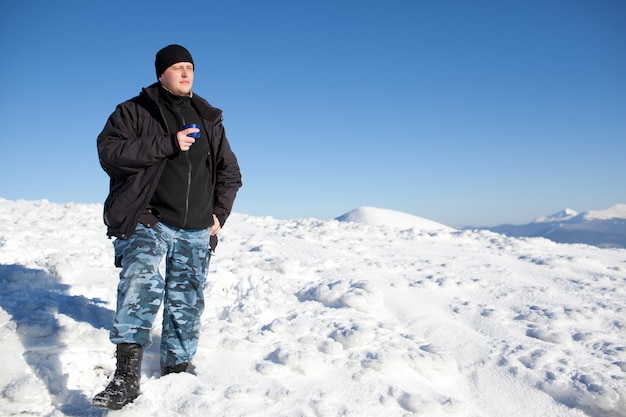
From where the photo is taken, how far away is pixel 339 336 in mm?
3227

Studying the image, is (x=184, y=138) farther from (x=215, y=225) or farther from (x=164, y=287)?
(x=164, y=287)

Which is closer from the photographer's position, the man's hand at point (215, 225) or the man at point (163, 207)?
the man at point (163, 207)

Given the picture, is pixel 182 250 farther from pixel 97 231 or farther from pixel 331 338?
pixel 97 231

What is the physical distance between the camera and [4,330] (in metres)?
2.70

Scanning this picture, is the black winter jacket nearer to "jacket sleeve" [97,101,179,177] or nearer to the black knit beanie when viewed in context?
"jacket sleeve" [97,101,179,177]

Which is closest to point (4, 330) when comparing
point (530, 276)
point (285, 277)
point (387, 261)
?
point (285, 277)

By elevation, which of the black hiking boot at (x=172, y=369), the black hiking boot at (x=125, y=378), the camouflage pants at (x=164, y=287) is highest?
the camouflage pants at (x=164, y=287)

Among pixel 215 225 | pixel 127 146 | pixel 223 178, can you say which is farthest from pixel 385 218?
pixel 127 146

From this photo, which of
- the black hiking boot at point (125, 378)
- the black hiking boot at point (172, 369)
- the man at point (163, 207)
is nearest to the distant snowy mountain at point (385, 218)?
the man at point (163, 207)

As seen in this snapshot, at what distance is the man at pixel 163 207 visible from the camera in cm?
214

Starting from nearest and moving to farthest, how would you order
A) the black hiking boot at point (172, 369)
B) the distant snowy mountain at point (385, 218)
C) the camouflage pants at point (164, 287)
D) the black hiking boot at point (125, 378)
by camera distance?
1. the black hiking boot at point (125, 378)
2. the camouflage pants at point (164, 287)
3. the black hiking boot at point (172, 369)
4. the distant snowy mountain at point (385, 218)

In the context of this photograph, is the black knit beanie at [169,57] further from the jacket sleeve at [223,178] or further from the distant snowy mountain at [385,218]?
the distant snowy mountain at [385,218]

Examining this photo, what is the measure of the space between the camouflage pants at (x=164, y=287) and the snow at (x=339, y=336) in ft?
0.82

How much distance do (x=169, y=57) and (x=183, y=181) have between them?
0.75 metres
